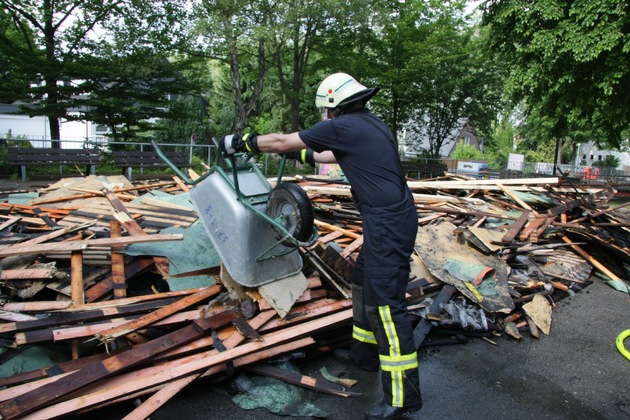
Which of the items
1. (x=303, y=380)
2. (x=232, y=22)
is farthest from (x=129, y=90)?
(x=303, y=380)

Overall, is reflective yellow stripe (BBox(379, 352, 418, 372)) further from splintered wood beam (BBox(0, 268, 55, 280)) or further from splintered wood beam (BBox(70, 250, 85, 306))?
splintered wood beam (BBox(0, 268, 55, 280))

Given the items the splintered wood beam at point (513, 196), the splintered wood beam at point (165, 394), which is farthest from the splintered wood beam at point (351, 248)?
the splintered wood beam at point (513, 196)

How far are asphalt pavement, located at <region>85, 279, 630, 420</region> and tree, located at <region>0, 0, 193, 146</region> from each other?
632 inches

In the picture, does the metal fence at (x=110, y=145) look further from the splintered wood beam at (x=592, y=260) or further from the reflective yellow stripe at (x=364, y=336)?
the reflective yellow stripe at (x=364, y=336)

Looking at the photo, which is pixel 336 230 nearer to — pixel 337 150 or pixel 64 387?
pixel 337 150

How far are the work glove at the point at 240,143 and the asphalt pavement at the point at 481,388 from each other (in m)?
1.60

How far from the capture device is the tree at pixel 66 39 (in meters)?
15.6

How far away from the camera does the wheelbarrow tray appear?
11.2ft

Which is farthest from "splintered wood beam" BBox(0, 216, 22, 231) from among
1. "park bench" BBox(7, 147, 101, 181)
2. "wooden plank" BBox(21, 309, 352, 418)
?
"park bench" BBox(7, 147, 101, 181)

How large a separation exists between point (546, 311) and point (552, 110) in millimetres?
13428

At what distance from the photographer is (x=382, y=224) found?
111 inches

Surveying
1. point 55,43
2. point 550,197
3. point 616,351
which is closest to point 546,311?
point 616,351

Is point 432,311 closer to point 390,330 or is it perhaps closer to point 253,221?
point 390,330

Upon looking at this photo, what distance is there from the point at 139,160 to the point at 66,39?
7.37 m
